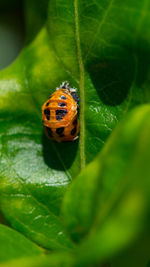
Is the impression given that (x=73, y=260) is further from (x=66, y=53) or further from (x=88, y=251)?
(x=66, y=53)

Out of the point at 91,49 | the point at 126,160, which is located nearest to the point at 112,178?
the point at 126,160

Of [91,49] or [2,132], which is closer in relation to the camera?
[91,49]

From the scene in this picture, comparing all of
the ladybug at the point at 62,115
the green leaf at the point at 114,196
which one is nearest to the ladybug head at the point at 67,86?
the ladybug at the point at 62,115

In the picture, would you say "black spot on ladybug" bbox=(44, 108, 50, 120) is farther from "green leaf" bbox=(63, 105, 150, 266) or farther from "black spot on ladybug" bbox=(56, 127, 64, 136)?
"green leaf" bbox=(63, 105, 150, 266)

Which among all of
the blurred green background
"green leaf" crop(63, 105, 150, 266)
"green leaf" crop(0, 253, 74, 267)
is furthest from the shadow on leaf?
the blurred green background

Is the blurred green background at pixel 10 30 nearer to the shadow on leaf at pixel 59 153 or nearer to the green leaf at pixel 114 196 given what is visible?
the shadow on leaf at pixel 59 153

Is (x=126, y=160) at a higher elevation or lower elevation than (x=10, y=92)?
higher

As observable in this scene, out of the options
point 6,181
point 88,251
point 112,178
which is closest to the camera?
point 88,251
